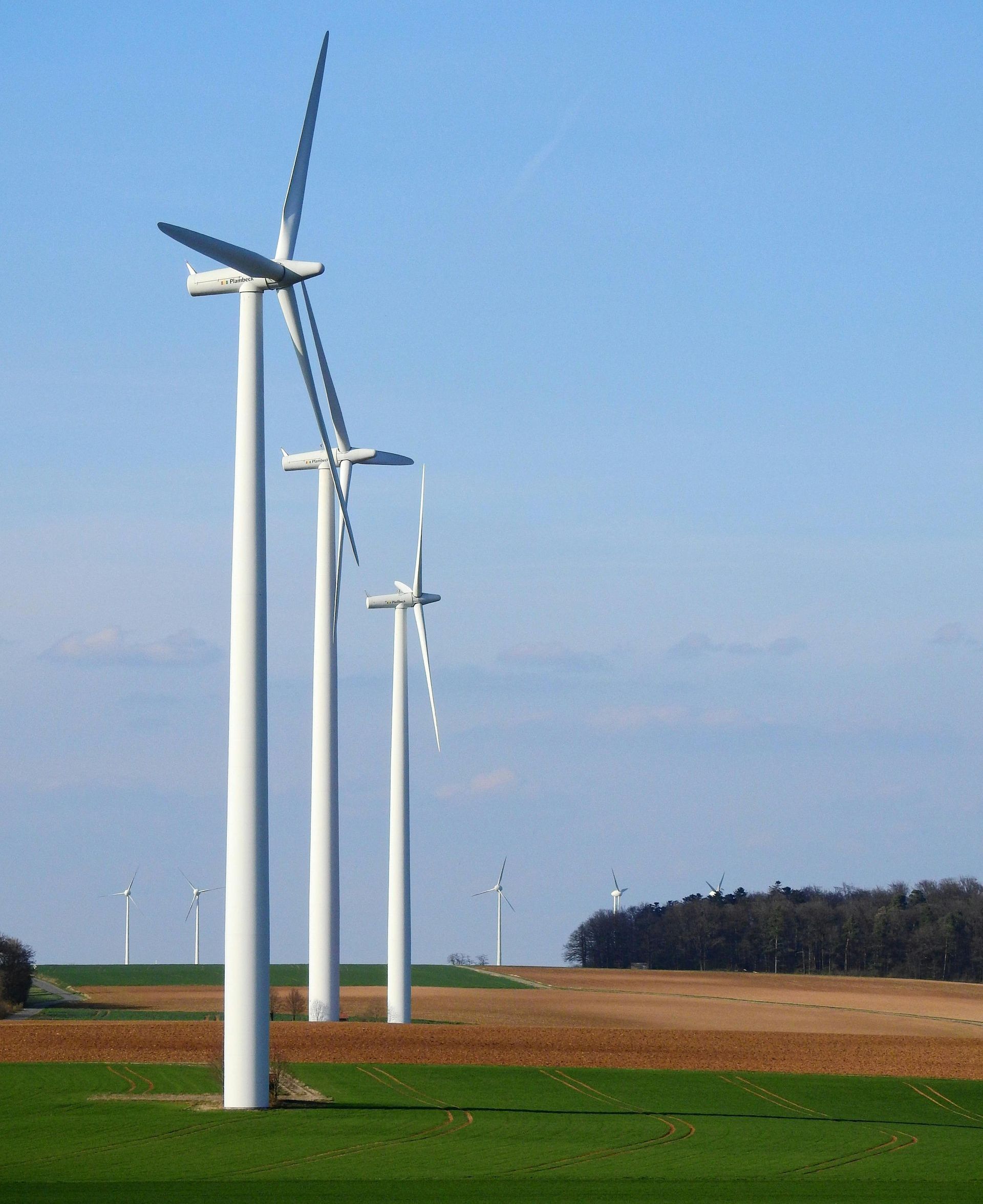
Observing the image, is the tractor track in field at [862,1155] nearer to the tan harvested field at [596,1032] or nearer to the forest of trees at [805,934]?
the tan harvested field at [596,1032]

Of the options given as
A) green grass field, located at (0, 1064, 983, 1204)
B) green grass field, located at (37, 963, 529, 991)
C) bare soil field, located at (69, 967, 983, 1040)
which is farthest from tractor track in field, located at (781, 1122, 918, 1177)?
green grass field, located at (37, 963, 529, 991)

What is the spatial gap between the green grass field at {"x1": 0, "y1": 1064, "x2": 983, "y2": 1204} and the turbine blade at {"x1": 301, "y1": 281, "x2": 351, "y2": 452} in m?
18.4

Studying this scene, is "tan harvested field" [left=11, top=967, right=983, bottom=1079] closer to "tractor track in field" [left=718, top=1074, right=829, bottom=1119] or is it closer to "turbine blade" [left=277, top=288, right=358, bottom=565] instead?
"tractor track in field" [left=718, top=1074, right=829, bottom=1119]

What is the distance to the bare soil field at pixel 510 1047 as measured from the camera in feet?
166

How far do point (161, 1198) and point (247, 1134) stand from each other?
6.93m

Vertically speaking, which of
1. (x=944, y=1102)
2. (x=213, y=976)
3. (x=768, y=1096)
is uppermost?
(x=768, y=1096)

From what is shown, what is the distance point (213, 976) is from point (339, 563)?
69.9m

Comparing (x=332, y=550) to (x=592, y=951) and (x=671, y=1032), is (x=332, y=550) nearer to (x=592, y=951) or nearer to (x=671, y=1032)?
(x=671, y=1032)

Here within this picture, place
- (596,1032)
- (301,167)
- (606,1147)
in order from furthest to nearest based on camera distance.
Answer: (596,1032)
(301,167)
(606,1147)

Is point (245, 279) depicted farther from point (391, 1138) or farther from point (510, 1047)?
point (510, 1047)

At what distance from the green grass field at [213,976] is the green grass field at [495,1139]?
5624 centimetres

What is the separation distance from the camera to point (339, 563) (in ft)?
165

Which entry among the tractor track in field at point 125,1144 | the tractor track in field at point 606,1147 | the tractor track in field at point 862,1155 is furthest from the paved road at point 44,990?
the tractor track in field at point 862,1155

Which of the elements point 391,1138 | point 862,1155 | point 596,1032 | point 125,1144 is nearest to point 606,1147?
point 391,1138
